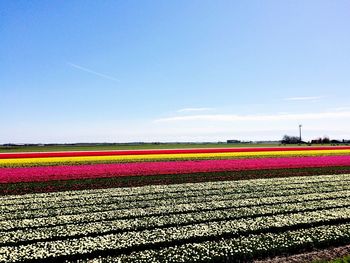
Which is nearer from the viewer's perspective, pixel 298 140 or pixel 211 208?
pixel 211 208

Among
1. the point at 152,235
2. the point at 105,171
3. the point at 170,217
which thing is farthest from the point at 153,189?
the point at 152,235

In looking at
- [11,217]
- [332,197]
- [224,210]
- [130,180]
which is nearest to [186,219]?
[224,210]

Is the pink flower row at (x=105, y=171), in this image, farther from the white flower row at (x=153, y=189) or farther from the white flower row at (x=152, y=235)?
the white flower row at (x=152, y=235)

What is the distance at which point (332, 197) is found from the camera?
22.1 m

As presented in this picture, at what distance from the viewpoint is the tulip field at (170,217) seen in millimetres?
12641

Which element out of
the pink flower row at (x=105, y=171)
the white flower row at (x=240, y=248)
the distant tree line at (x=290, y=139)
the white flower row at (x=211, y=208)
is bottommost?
the white flower row at (x=240, y=248)

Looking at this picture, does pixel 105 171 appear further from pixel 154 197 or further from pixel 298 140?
pixel 298 140

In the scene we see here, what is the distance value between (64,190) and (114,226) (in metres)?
10.9

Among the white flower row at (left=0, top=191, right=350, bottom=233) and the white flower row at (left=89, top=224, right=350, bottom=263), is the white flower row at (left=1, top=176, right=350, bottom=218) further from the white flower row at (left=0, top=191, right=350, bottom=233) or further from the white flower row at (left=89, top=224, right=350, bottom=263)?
the white flower row at (left=89, top=224, right=350, bottom=263)

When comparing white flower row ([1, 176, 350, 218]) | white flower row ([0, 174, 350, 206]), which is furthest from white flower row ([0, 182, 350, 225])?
white flower row ([0, 174, 350, 206])

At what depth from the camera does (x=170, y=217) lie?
17.1 metres

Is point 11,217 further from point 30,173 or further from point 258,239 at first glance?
point 30,173

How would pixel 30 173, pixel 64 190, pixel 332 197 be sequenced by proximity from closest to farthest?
pixel 332 197
pixel 64 190
pixel 30 173

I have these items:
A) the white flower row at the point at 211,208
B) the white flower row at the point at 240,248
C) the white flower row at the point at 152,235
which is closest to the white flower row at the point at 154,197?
the white flower row at the point at 211,208
